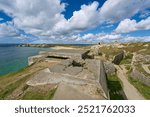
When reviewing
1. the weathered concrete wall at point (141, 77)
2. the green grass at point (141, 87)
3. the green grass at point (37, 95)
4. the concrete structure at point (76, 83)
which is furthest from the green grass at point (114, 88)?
the green grass at point (37, 95)

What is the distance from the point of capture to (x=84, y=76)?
11.1 m

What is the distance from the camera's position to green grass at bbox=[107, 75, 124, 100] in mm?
13891

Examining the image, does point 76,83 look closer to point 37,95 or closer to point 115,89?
point 37,95

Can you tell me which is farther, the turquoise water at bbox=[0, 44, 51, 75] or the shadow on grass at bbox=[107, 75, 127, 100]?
the turquoise water at bbox=[0, 44, 51, 75]

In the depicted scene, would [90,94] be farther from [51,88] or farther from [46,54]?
[46,54]

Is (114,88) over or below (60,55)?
below

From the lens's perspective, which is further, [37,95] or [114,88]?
[114,88]

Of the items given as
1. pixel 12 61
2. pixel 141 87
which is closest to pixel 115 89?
pixel 141 87

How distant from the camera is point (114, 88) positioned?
16.2 metres

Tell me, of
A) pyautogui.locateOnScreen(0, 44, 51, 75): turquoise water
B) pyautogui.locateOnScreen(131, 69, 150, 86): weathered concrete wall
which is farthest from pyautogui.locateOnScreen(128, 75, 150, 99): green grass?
pyautogui.locateOnScreen(0, 44, 51, 75): turquoise water

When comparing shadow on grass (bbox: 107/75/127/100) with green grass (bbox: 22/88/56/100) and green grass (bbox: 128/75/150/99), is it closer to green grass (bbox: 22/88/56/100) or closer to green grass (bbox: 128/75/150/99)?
green grass (bbox: 128/75/150/99)

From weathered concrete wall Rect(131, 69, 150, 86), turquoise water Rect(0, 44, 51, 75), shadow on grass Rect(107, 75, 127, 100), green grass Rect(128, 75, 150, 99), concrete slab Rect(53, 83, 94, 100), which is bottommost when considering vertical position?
turquoise water Rect(0, 44, 51, 75)

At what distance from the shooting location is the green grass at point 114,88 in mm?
13891

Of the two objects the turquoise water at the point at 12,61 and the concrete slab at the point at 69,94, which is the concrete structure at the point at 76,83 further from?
the turquoise water at the point at 12,61
